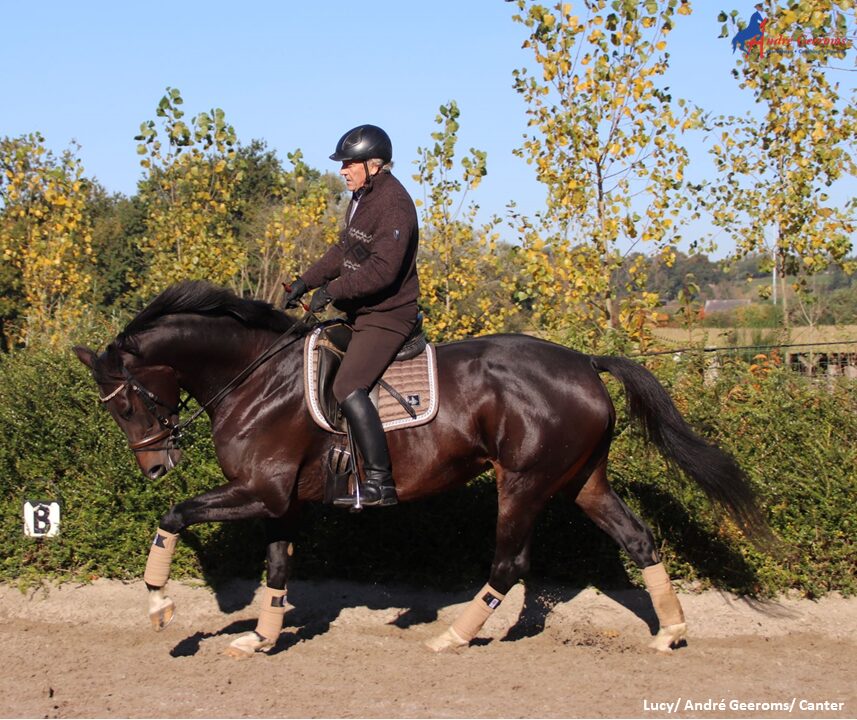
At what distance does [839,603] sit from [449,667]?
2800 mm

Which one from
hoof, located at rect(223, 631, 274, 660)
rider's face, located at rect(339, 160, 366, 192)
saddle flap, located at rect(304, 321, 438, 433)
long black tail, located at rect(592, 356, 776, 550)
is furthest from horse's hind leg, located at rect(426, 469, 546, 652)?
rider's face, located at rect(339, 160, 366, 192)

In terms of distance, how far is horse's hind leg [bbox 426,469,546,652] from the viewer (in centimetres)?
586

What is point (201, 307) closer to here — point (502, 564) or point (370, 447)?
point (370, 447)

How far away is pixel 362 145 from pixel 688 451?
281cm

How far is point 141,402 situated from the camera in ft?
18.8

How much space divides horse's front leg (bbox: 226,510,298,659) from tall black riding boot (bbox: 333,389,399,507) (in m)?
0.62

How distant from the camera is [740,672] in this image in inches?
217

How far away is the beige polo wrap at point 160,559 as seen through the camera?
18.2 feet

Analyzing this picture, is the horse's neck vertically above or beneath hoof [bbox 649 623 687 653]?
above

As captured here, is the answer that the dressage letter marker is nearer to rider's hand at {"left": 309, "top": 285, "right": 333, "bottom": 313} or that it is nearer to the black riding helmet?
rider's hand at {"left": 309, "top": 285, "right": 333, "bottom": 313}

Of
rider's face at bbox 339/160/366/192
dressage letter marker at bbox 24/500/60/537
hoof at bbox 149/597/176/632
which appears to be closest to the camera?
hoof at bbox 149/597/176/632

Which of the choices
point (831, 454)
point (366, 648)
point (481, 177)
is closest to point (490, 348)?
point (366, 648)

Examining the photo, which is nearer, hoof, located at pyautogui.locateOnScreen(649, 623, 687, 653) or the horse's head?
the horse's head

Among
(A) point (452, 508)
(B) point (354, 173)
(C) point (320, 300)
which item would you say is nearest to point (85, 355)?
(C) point (320, 300)
